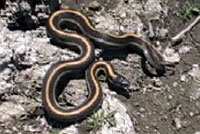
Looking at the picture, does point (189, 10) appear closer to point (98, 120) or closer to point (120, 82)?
point (120, 82)

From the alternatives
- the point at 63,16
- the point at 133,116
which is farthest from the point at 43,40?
the point at 133,116

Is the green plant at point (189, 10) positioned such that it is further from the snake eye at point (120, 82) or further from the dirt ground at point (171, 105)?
the snake eye at point (120, 82)

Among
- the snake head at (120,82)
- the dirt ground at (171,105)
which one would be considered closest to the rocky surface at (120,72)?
the dirt ground at (171,105)

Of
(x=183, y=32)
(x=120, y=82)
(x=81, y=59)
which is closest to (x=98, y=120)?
(x=120, y=82)

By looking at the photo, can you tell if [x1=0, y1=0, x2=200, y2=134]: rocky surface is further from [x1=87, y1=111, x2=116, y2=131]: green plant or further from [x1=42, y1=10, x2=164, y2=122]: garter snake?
[x1=42, y1=10, x2=164, y2=122]: garter snake

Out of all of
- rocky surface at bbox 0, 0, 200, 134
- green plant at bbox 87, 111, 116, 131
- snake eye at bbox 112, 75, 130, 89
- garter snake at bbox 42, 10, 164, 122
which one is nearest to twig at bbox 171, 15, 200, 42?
rocky surface at bbox 0, 0, 200, 134

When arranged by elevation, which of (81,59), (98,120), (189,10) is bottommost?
(98,120)

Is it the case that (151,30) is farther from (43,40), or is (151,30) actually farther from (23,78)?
(23,78)
